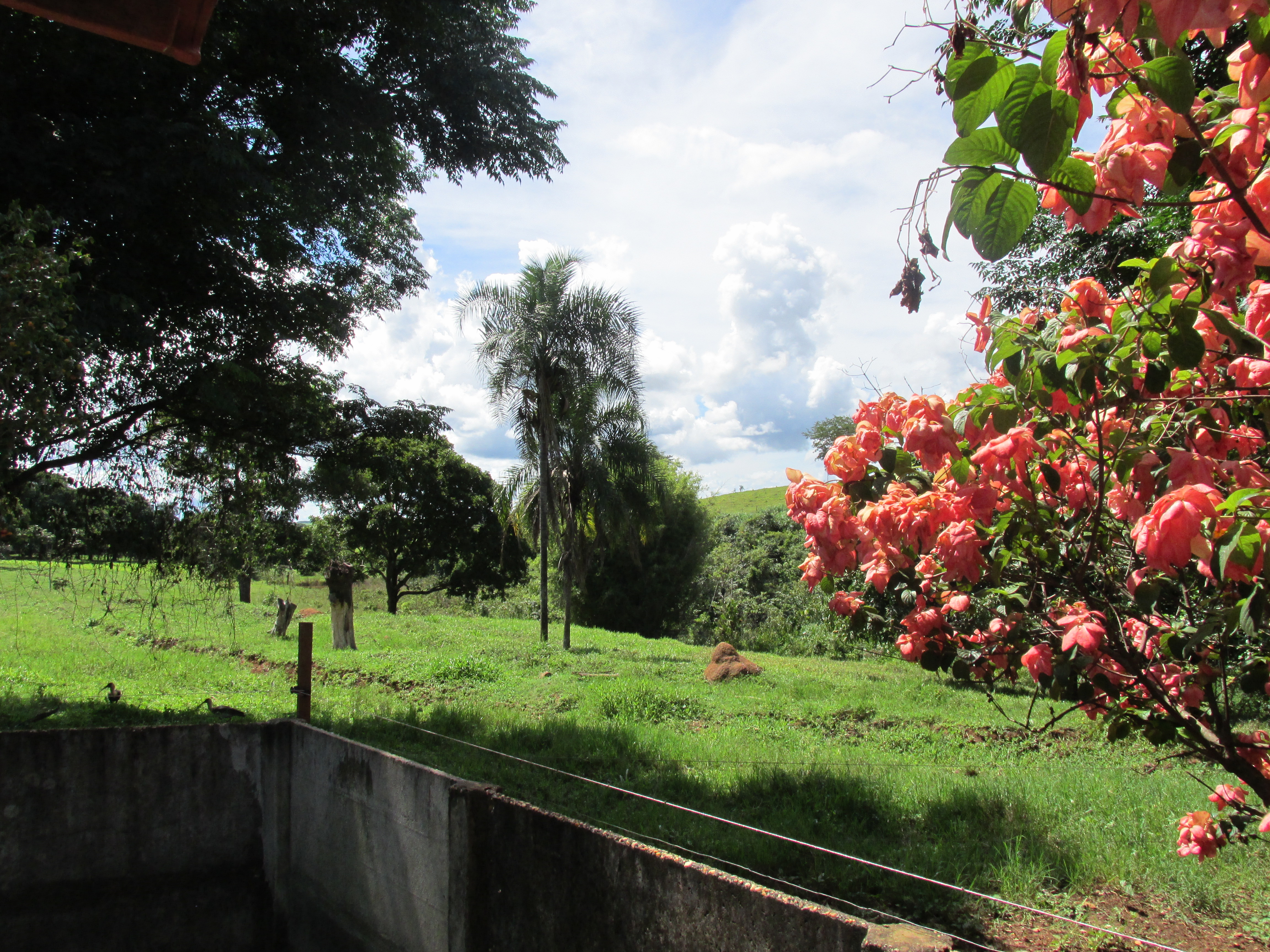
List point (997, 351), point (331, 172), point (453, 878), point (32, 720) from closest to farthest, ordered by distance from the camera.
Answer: point (997, 351)
point (453, 878)
point (32, 720)
point (331, 172)

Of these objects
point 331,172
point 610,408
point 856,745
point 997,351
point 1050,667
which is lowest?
point 856,745

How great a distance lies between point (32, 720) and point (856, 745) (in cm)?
662

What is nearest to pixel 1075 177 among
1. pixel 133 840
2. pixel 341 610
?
pixel 133 840

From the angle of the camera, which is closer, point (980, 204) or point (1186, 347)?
point (980, 204)

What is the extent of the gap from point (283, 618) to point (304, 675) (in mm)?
10396

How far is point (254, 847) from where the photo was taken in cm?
546

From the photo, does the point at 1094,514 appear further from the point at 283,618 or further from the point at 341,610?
the point at 283,618

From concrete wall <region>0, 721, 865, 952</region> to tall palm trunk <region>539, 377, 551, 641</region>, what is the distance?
9378mm

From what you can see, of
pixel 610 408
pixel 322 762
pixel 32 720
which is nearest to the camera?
pixel 322 762

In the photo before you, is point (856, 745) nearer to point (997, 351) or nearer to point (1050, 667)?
point (1050, 667)

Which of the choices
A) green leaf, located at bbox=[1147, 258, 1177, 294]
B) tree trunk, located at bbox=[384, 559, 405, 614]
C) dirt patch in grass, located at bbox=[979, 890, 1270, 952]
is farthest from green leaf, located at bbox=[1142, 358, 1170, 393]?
tree trunk, located at bbox=[384, 559, 405, 614]

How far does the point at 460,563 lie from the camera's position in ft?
90.4

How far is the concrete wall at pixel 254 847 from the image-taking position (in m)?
3.77

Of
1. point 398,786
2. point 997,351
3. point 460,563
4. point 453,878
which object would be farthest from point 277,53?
point 460,563
